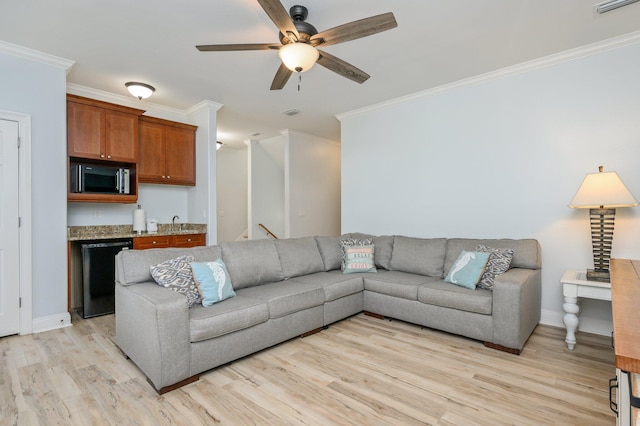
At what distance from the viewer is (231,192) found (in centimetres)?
771

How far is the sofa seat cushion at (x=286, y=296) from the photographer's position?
2.73m

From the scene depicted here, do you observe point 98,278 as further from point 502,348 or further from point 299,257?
point 502,348

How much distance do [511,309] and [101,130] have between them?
4.75m

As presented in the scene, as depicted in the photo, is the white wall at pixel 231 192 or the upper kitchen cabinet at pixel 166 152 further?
the white wall at pixel 231 192

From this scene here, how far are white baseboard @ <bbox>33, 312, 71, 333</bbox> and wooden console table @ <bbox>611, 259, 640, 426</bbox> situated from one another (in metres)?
4.28

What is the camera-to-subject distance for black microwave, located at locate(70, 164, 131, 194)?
3789mm

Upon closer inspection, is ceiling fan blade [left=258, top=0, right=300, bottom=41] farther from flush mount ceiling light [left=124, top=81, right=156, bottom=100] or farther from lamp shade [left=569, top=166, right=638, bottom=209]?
lamp shade [left=569, top=166, right=638, bottom=209]

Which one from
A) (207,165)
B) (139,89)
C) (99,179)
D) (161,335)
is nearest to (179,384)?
(161,335)

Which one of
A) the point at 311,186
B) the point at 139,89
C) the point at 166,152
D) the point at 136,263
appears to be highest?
the point at 139,89

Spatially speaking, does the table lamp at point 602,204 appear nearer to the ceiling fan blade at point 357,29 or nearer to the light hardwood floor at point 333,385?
the light hardwood floor at point 333,385

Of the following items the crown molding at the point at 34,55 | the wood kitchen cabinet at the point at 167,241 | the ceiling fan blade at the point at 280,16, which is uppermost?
the crown molding at the point at 34,55

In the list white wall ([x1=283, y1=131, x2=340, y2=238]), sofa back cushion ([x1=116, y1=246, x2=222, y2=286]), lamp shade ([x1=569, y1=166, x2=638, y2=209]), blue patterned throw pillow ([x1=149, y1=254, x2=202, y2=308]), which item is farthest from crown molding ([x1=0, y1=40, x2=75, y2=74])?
lamp shade ([x1=569, y1=166, x2=638, y2=209])

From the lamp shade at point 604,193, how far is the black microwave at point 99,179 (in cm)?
499

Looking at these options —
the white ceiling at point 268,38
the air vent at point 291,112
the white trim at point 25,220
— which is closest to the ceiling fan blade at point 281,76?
the white ceiling at point 268,38
